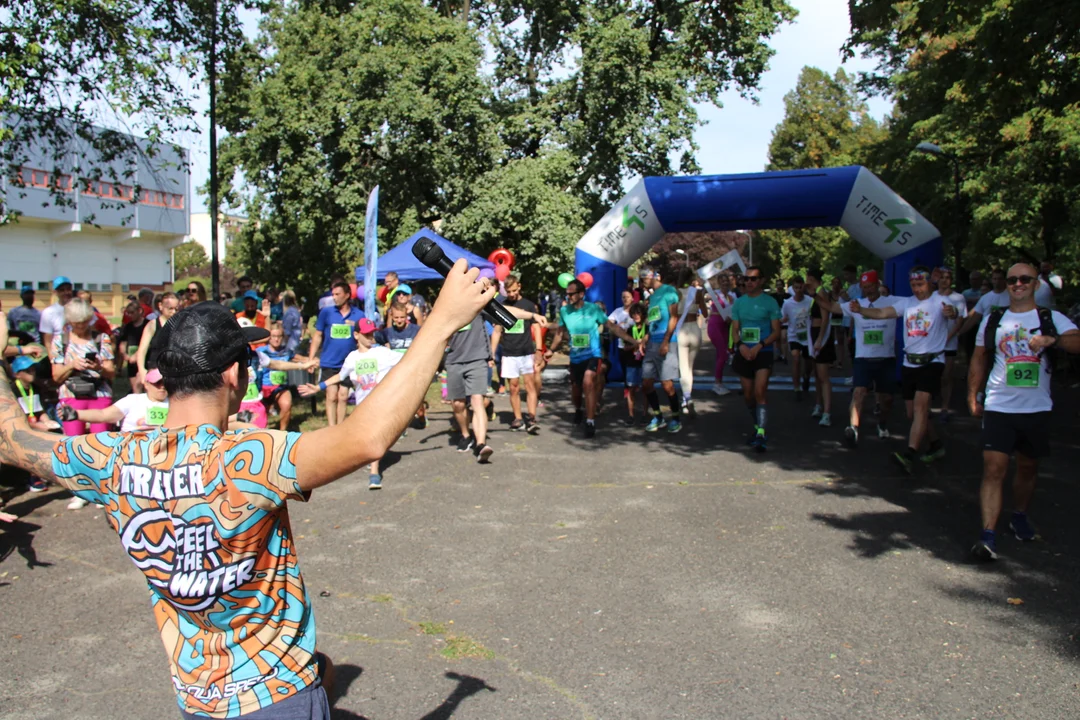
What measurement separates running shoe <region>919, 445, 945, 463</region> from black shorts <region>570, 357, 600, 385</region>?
12.5ft

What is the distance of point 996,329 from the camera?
6105 mm

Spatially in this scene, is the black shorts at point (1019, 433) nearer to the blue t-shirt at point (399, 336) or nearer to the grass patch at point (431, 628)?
the grass patch at point (431, 628)

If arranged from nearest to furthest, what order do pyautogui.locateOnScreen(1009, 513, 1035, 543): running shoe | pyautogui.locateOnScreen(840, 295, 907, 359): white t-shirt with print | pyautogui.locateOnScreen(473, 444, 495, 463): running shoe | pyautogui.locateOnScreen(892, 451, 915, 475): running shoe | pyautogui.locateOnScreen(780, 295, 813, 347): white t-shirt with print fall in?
pyautogui.locateOnScreen(1009, 513, 1035, 543): running shoe < pyautogui.locateOnScreen(892, 451, 915, 475): running shoe < pyautogui.locateOnScreen(473, 444, 495, 463): running shoe < pyautogui.locateOnScreen(840, 295, 907, 359): white t-shirt with print < pyautogui.locateOnScreen(780, 295, 813, 347): white t-shirt with print

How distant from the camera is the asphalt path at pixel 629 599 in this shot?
404cm

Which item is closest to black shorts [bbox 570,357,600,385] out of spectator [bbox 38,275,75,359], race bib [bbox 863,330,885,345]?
race bib [bbox 863,330,885,345]

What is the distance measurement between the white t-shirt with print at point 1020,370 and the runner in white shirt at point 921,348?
218cm

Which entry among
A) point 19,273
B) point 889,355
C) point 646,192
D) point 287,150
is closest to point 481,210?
point 287,150

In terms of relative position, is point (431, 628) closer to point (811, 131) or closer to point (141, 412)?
point (141, 412)

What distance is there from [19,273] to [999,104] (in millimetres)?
53324

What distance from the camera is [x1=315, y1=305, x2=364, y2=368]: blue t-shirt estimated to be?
10.2m

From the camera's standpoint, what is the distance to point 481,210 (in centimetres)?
2038

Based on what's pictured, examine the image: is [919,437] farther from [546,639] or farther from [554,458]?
[546,639]

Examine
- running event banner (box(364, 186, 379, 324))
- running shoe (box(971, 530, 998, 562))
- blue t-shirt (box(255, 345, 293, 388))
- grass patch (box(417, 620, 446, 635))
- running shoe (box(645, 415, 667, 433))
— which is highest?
running event banner (box(364, 186, 379, 324))

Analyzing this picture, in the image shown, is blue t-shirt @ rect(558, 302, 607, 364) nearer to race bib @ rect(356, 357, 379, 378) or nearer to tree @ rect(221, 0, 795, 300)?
race bib @ rect(356, 357, 379, 378)
